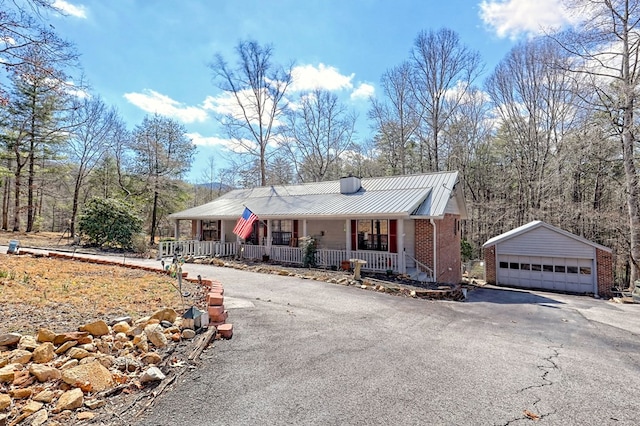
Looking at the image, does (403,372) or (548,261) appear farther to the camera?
(548,261)

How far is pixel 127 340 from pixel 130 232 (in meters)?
15.6

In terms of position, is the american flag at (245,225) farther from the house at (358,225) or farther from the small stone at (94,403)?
the small stone at (94,403)

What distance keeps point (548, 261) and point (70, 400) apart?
18971mm

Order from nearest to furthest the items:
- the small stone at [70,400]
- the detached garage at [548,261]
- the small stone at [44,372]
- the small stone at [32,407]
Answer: the small stone at [32,407] → the small stone at [70,400] → the small stone at [44,372] → the detached garage at [548,261]

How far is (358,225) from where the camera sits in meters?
13.9

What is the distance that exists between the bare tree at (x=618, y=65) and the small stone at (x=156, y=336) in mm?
18294

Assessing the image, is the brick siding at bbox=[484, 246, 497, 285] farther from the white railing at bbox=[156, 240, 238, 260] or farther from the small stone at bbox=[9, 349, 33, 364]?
the small stone at bbox=[9, 349, 33, 364]

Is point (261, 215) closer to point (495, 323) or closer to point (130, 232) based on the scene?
point (130, 232)

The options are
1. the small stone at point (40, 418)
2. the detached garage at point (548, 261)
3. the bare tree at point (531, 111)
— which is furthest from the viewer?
the bare tree at point (531, 111)

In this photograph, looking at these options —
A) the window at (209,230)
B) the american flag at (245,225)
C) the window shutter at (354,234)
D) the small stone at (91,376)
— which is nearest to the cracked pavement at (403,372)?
the small stone at (91,376)

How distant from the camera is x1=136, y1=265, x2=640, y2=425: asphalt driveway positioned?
308 cm

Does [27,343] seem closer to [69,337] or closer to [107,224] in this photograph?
[69,337]

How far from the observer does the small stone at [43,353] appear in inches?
134

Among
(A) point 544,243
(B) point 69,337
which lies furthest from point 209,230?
(A) point 544,243
